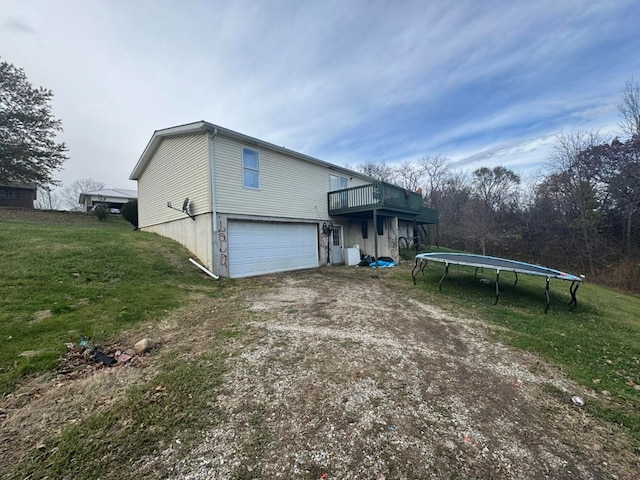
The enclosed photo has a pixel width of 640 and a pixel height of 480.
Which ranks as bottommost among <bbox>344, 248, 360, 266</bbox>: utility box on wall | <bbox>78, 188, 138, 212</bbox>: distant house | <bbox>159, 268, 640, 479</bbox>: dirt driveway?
<bbox>159, 268, 640, 479</bbox>: dirt driveway

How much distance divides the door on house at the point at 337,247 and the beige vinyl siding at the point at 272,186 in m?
1.24

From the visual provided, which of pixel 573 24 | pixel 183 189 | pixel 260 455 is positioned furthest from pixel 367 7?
pixel 260 455

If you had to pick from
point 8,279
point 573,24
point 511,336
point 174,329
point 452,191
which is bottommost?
point 511,336

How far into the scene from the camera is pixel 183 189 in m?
10.4

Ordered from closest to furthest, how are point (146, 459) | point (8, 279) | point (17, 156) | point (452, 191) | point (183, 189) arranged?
1. point (146, 459)
2. point (8, 279)
3. point (183, 189)
4. point (17, 156)
5. point (452, 191)

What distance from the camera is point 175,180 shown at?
10.9 metres

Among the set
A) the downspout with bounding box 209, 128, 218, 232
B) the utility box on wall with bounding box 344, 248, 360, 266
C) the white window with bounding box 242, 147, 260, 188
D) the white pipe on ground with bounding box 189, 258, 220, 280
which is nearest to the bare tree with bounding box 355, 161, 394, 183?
the utility box on wall with bounding box 344, 248, 360, 266

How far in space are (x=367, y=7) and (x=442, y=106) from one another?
26.9ft

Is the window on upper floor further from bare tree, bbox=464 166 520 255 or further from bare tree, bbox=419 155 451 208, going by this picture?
A: bare tree, bbox=419 155 451 208

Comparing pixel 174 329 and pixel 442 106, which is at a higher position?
pixel 442 106

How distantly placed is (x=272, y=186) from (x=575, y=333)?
32.4ft

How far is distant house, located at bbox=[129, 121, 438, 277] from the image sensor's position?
9195 mm

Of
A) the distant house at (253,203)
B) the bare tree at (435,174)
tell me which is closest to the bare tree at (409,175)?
the bare tree at (435,174)

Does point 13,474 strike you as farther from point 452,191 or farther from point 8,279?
point 452,191
